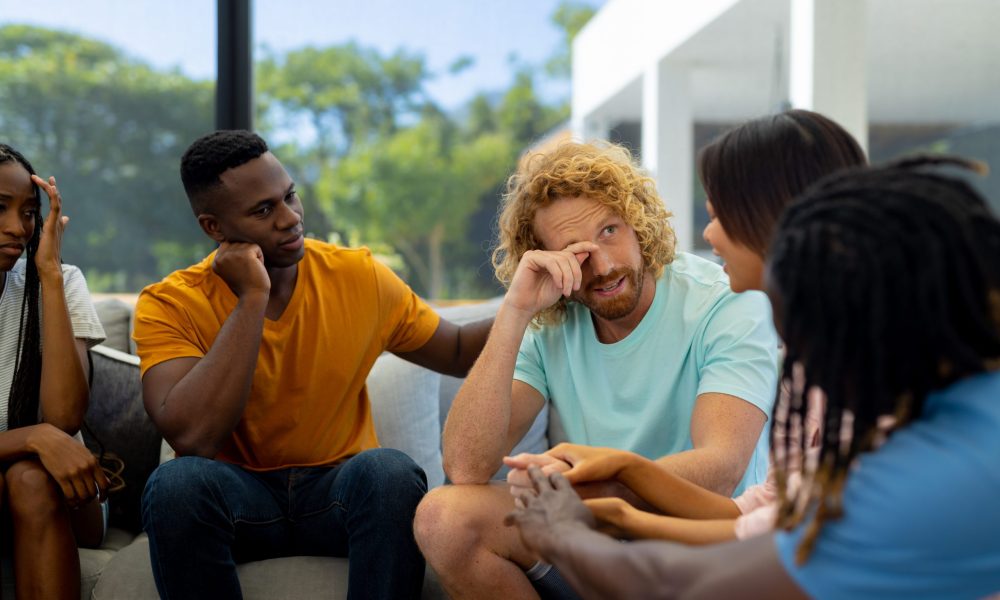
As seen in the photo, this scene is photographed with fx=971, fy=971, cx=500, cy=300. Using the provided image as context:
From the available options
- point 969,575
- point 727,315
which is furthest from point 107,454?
point 969,575

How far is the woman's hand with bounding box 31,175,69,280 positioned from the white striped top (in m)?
0.10

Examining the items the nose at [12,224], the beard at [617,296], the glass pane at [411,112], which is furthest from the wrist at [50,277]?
the glass pane at [411,112]

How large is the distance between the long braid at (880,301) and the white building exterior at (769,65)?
11.4ft

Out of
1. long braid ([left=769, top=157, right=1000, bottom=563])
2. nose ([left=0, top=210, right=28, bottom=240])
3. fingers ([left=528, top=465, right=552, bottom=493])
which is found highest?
long braid ([left=769, top=157, right=1000, bottom=563])

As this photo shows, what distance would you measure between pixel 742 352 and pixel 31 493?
4.76 feet

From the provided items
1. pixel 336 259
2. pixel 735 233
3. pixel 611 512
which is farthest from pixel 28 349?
pixel 735 233

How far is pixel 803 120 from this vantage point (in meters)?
1.49

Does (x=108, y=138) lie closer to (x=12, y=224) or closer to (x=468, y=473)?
(x=12, y=224)

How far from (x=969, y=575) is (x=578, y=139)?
1519 millimetres

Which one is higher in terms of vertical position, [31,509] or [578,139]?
[578,139]

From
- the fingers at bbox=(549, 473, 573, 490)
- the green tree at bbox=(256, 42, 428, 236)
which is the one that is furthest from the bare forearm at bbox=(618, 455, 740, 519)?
the green tree at bbox=(256, 42, 428, 236)

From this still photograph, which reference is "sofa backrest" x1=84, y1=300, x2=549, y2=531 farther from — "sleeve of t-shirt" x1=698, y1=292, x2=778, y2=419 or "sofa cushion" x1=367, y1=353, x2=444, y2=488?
"sleeve of t-shirt" x1=698, y1=292, x2=778, y2=419

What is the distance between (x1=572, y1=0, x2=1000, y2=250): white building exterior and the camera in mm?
4395

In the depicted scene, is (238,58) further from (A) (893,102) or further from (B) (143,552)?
(A) (893,102)
